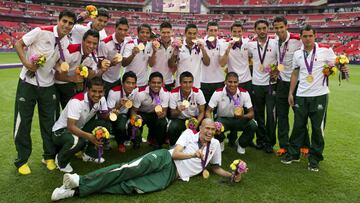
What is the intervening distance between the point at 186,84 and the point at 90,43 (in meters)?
1.75

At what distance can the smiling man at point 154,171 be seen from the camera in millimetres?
3580

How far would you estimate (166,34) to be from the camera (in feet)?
18.6

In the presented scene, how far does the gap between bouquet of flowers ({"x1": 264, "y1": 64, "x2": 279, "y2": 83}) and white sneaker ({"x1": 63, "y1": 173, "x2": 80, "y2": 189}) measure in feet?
12.3

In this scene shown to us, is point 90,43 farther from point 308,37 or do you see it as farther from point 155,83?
point 308,37

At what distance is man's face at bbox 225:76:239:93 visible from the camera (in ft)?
17.5

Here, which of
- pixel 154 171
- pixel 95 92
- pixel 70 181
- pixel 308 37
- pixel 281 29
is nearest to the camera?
pixel 70 181

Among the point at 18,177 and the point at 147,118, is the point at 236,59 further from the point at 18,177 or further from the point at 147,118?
the point at 18,177

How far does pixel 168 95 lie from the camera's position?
555cm

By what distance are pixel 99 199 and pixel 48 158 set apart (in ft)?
5.05

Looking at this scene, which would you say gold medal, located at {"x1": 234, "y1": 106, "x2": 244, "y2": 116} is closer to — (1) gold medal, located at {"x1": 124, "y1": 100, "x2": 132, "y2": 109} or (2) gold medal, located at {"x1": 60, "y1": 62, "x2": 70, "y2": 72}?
(1) gold medal, located at {"x1": 124, "y1": 100, "x2": 132, "y2": 109}

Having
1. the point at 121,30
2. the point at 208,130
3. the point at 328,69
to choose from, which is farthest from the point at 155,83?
the point at 328,69

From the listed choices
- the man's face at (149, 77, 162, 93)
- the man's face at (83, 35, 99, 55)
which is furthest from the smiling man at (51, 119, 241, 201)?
the man's face at (83, 35, 99, 55)

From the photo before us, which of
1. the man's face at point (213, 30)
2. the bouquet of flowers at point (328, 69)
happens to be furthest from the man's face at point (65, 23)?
the bouquet of flowers at point (328, 69)

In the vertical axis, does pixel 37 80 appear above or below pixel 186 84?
above
